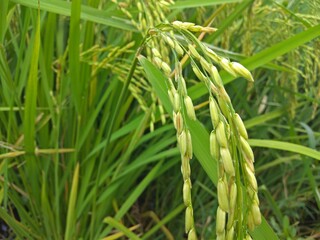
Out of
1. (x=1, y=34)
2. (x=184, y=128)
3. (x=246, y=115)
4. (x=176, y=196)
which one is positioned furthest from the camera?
(x=246, y=115)

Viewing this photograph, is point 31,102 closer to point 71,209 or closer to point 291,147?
point 71,209

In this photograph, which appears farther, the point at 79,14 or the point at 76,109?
the point at 76,109

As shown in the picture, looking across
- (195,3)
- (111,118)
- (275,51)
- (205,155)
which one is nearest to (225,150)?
(205,155)

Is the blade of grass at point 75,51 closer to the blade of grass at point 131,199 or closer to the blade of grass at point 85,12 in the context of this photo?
the blade of grass at point 85,12

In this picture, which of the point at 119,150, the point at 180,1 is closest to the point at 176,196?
the point at 119,150

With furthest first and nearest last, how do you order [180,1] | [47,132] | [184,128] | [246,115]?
[246,115] → [47,132] → [180,1] → [184,128]

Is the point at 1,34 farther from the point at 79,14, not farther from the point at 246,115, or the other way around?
the point at 246,115

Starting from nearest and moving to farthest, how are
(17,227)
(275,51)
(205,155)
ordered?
(205,155)
(275,51)
(17,227)

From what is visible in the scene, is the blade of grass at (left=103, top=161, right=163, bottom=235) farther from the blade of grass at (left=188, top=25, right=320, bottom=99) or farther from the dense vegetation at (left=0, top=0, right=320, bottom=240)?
the blade of grass at (left=188, top=25, right=320, bottom=99)

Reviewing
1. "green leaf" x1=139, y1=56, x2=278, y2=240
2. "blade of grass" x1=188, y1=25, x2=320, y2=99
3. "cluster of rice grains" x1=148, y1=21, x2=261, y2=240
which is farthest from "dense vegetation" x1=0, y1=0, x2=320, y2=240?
"cluster of rice grains" x1=148, y1=21, x2=261, y2=240
